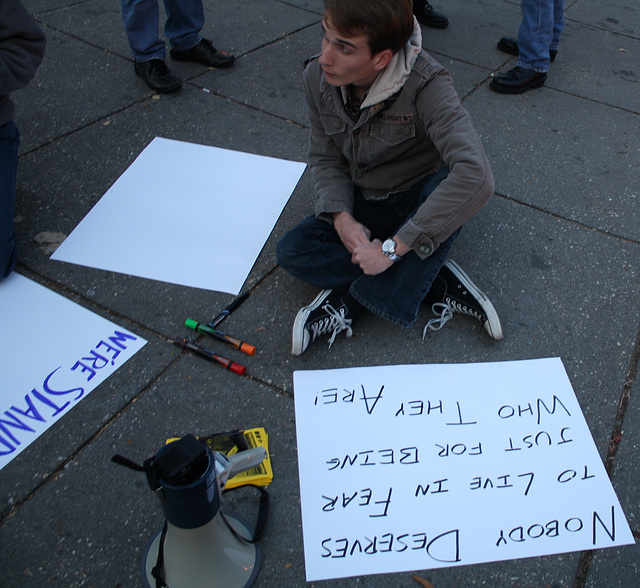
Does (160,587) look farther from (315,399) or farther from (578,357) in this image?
(578,357)

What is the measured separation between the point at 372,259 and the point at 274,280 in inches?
18.6

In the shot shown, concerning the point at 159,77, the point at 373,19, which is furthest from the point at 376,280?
the point at 159,77

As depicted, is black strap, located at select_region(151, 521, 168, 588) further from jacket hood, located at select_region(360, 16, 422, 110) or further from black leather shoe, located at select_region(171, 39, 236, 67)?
black leather shoe, located at select_region(171, 39, 236, 67)

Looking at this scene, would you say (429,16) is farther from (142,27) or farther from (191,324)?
(191,324)

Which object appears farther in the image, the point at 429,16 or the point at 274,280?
the point at 429,16

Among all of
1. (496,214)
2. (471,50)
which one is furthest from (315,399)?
(471,50)

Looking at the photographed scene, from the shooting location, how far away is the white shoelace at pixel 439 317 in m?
1.99

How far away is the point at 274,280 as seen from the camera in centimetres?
217

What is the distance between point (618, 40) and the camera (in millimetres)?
4188

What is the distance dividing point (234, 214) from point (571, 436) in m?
1.52

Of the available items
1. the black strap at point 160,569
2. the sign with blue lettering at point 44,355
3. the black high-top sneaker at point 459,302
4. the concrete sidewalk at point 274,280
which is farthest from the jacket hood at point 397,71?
the black strap at point 160,569

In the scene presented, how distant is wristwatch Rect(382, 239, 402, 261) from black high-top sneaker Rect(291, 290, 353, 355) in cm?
25

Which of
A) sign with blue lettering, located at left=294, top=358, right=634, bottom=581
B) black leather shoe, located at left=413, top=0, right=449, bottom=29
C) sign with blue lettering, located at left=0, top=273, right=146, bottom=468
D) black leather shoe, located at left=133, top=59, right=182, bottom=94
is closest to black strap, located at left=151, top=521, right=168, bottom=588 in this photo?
sign with blue lettering, located at left=294, top=358, right=634, bottom=581

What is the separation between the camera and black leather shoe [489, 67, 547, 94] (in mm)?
3402
